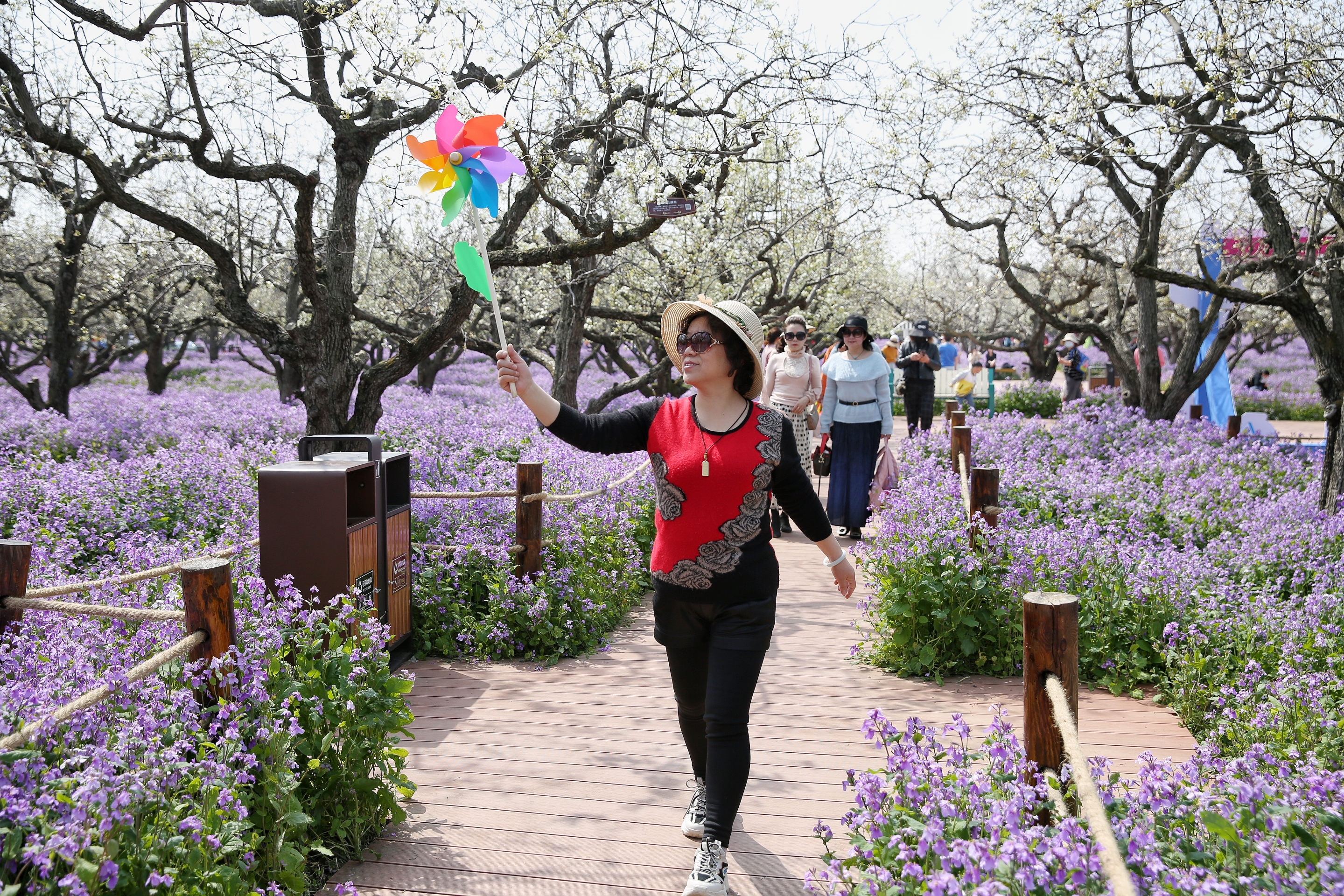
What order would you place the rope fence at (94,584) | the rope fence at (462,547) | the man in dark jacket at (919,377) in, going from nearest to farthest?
the rope fence at (94,584), the rope fence at (462,547), the man in dark jacket at (919,377)

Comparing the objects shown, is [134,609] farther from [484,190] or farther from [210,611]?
[484,190]

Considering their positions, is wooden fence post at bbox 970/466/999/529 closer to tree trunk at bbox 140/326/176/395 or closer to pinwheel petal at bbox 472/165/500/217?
pinwheel petal at bbox 472/165/500/217

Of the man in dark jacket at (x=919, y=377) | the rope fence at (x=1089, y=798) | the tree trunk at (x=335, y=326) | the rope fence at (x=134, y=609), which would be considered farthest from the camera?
the man in dark jacket at (x=919, y=377)

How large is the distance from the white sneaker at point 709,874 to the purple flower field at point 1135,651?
326 mm

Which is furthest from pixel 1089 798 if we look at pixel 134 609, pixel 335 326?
pixel 335 326

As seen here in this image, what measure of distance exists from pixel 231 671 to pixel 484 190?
184cm

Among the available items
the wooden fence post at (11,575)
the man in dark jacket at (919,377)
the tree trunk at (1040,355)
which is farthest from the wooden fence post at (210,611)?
the tree trunk at (1040,355)

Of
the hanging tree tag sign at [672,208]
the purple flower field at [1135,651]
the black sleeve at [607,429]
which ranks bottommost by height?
the purple flower field at [1135,651]

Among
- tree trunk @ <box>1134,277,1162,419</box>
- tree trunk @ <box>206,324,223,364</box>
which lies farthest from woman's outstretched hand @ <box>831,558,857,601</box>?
tree trunk @ <box>206,324,223,364</box>

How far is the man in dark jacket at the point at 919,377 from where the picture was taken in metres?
12.1

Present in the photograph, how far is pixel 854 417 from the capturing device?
348 inches

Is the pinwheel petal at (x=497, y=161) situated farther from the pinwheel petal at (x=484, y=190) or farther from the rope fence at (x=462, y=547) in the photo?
the rope fence at (x=462, y=547)

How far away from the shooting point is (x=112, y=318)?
2356 centimetres

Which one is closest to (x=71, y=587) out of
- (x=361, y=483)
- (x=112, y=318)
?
(x=361, y=483)
